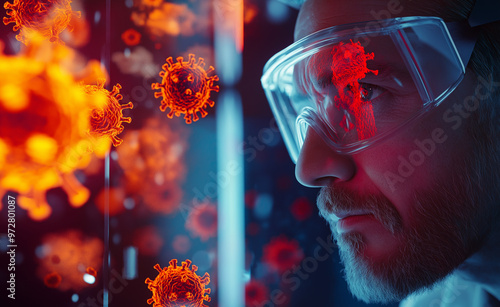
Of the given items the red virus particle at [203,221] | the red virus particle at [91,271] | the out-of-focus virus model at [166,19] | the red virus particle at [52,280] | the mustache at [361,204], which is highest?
the out-of-focus virus model at [166,19]

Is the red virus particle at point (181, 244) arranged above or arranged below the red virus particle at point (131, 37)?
below

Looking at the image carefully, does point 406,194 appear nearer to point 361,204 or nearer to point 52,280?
point 361,204

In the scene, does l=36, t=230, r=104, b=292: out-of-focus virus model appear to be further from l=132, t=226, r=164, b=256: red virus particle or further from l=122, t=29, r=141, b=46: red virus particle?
l=122, t=29, r=141, b=46: red virus particle

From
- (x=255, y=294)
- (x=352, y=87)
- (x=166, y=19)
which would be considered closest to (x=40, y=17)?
(x=166, y=19)

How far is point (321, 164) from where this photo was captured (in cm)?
83

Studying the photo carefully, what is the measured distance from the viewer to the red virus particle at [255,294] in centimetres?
133

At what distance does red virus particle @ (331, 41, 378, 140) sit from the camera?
767 mm

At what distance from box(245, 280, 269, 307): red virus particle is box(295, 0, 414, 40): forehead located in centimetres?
92

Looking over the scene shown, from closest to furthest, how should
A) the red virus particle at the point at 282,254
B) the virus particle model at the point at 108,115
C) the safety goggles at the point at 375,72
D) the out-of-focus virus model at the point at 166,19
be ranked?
the safety goggles at the point at 375,72
the virus particle model at the point at 108,115
the out-of-focus virus model at the point at 166,19
the red virus particle at the point at 282,254

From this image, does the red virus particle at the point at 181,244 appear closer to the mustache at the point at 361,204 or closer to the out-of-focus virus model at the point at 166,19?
the mustache at the point at 361,204

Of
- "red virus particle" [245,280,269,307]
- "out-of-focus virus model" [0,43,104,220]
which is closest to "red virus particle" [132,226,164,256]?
"out-of-focus virus model" [0,43,104,220]

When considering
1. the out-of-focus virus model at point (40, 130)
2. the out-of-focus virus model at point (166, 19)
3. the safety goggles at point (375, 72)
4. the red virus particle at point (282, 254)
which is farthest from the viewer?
the red virus particle at point (282, 254)

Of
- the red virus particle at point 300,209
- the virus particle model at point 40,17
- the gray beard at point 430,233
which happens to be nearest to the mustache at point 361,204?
the gray beard at point 430,233

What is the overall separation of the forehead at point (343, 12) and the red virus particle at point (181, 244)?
81 cm
